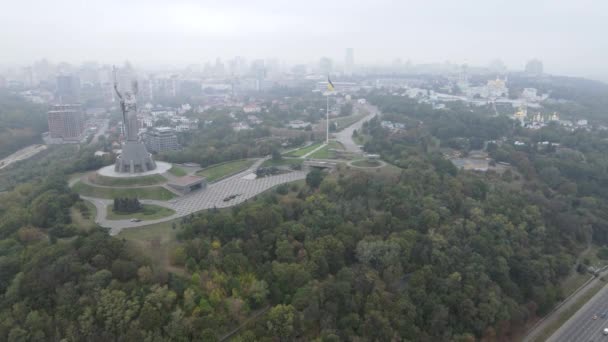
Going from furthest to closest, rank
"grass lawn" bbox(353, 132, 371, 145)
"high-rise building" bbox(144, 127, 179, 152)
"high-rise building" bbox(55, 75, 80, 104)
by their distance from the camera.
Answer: "high-rise building" bbox(55, 75, 80, 104) < "grass lawn" bbox(353, 132, 371, 145) < "high-rise building" bbox(144, 127, 179, 152)

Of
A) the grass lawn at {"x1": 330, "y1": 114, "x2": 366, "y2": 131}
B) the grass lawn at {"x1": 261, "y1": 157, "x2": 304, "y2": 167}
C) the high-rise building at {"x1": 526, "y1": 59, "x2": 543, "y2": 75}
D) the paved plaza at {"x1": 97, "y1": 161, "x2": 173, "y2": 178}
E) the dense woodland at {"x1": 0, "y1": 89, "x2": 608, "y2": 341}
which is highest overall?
the high-rise building at {"x1": 526, "y1": 59, "x2": 543, "y2": 75}

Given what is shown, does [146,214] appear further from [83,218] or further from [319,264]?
[319,264]

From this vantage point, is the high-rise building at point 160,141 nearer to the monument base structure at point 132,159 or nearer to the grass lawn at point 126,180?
the monument base structure at point 132,159

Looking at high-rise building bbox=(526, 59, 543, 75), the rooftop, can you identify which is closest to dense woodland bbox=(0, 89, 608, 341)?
the rooftop

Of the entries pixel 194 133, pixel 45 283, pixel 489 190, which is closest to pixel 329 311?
pixel 45 283

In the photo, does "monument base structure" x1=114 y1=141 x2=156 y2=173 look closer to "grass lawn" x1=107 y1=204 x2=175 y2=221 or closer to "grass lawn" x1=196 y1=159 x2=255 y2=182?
"grass lawn" x1=196 y1=159 x2=255 y2=182

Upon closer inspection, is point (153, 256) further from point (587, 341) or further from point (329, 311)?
point (587, 341)

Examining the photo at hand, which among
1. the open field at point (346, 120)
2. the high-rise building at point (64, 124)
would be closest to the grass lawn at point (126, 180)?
the open field at point (346, 120)
